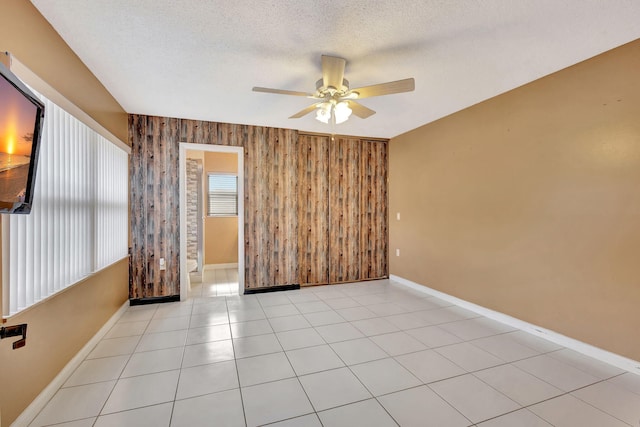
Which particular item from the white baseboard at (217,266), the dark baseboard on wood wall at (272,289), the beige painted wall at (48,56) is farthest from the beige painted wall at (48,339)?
the white baseboard at (217,266)

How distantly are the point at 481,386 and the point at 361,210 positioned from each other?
3.40m

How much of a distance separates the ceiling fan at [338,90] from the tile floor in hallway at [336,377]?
227 cm

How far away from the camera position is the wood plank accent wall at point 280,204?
155 inches

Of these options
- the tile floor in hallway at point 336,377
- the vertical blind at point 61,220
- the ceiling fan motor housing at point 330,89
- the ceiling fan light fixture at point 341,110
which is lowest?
the tile floor in hallway at point 336,377

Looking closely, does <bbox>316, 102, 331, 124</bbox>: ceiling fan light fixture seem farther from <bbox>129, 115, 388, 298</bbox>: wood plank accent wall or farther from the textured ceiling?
<bbox>129, 115, 388, 298</bbox>: wood plank accent wall

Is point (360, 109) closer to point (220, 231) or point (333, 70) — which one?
point (333, 70)

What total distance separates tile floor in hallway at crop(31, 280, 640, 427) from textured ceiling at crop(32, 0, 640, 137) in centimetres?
260

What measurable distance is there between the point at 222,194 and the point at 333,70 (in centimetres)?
460

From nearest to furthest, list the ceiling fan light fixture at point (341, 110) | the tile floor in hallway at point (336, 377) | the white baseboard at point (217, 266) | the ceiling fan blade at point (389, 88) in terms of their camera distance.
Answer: the tile floor in hallway at point (336, 377) < the ceiling fan blade at point (389, 88) < the ceiling fan light fixture at point (341, 110) < the white baseboard at point (217, 266)

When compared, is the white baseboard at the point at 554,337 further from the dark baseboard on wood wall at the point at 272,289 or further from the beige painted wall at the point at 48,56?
the beige painted wall at the point at 48,56

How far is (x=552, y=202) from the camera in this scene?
9.04 ft

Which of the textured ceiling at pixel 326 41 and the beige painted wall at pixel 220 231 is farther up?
the textured ceiling at pixel 326 41

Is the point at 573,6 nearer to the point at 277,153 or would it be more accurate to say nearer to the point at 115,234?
the point at 277,153

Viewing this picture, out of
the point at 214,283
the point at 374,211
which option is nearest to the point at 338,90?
the point at 374,211
